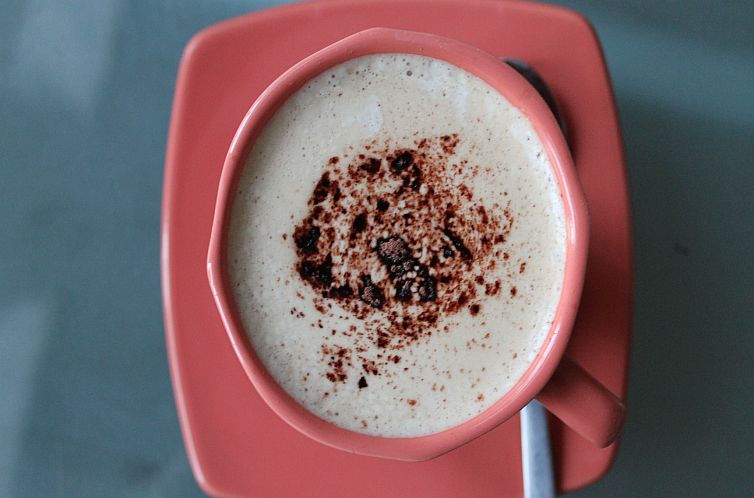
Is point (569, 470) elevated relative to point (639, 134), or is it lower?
lower

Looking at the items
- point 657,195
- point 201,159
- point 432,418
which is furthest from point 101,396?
point 657,195

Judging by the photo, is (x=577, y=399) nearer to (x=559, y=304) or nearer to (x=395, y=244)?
(x=559, y=304)

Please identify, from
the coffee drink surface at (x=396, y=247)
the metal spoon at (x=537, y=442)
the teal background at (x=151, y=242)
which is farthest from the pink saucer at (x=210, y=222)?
the teal background at (x=151, y=242)

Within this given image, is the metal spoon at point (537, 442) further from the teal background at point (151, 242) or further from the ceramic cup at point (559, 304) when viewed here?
the teal background at point (151, 242)

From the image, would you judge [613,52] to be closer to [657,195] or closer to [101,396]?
[657,195]

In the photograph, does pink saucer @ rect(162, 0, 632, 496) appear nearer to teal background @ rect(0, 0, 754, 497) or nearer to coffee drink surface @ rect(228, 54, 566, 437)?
coffee drink surface @ rect(228, 54, 566, 437)
